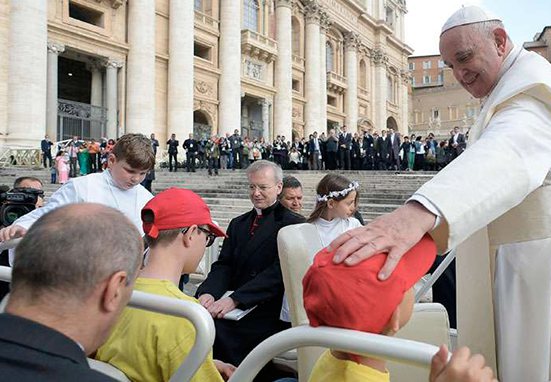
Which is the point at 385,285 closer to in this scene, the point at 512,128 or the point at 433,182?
the point at 433,182

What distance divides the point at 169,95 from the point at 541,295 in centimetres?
2392

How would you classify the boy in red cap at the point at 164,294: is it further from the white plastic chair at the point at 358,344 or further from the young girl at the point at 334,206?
the young girl at the point at 334,206

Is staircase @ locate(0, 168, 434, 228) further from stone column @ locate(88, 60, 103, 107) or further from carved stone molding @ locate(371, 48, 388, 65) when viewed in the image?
carved stone molding @ locate(371, 48, 388, 65)

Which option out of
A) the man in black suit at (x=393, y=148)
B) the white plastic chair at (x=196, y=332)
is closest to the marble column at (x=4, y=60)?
the man in black suit at (x=393, y=148)

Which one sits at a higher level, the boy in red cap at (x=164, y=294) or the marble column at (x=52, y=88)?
the marble column at (x=52, y=88)

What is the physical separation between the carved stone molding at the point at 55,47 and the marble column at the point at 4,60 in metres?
1.81

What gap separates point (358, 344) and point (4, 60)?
20847 millimetres

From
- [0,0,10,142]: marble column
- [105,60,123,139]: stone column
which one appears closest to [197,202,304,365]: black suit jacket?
[0,0,10,142]: marble column

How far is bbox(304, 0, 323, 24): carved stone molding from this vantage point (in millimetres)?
34031

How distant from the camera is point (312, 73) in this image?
34.1 m

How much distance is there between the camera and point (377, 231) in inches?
41.3

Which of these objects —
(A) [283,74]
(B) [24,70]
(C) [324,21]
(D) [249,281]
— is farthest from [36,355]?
(C) [324,21]

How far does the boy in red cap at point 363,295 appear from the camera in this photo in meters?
0.98

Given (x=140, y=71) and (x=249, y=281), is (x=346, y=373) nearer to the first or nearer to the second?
(x=249, y=281)
